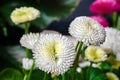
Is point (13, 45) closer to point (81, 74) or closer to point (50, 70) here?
point (81, 74)

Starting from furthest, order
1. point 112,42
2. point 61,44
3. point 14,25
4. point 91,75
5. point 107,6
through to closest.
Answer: point 107,6
point 14,25
point 112,42
point 91,75
point 61,44

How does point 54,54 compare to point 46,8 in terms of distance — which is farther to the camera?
point 46,8

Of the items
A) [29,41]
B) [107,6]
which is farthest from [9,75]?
[107,6]

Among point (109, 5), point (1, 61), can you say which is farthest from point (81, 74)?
point (109, 5)

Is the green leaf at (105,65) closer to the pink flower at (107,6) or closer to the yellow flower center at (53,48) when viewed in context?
the yellow flower center at (53,48)

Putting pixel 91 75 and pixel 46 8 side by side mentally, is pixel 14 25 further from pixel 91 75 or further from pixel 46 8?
pixel 91 75
